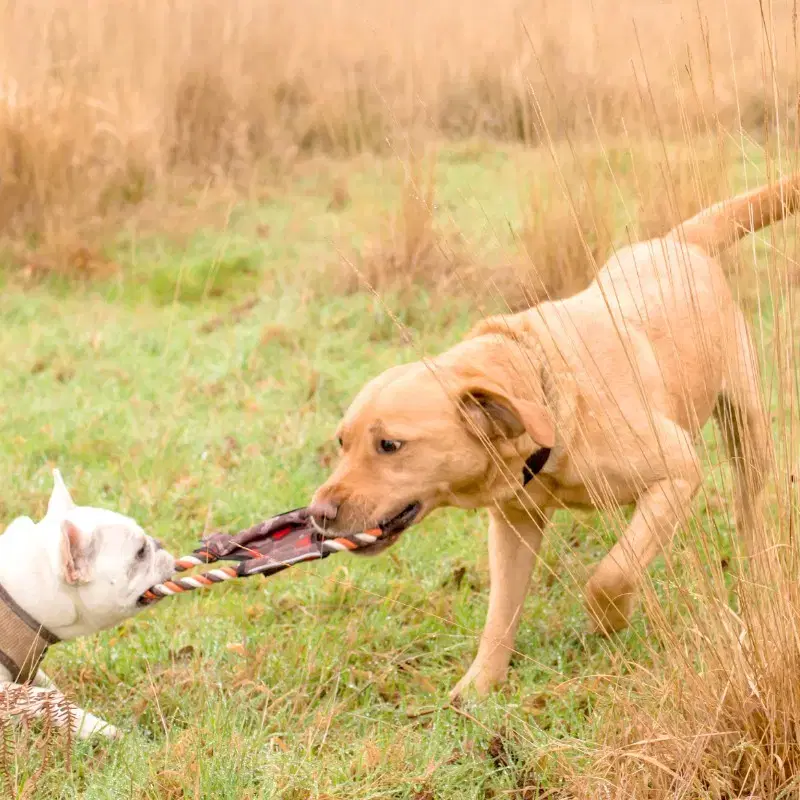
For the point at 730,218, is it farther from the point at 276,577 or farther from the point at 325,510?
the point at 276,577

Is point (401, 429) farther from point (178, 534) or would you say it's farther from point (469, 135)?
point (469, 135)

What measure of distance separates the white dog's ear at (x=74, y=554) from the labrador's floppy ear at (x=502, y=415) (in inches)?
46.4

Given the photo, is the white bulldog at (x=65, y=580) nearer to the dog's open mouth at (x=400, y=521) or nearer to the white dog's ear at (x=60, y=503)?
the white dog's ear at (x=60, y=503)

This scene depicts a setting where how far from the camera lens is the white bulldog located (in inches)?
128

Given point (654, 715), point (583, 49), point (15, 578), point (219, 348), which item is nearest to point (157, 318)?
point (219, 348)

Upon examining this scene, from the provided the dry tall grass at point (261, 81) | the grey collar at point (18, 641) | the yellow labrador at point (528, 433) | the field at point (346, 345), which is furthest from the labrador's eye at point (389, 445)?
the dry tall grass at point (261, 81)

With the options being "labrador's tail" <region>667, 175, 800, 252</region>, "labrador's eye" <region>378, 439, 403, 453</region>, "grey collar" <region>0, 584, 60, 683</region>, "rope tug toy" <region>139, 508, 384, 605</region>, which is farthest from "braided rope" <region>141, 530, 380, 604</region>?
"labrador's tail" <region>667, 175, 800, 252</region>

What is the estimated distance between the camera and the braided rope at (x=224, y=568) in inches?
124

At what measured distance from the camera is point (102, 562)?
11.0 feet

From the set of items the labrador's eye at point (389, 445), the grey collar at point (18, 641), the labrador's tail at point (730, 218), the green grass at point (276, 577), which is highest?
the labrador's tail at point (730, 218)

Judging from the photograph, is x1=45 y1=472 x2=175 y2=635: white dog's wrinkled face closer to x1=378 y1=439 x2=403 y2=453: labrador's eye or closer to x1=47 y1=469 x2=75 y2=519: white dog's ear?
x1=47 y1=469 x2=75 y2=519: white dog's ear

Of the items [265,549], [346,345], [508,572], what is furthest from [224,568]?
[346,345]

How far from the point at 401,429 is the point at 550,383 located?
0.47 meters

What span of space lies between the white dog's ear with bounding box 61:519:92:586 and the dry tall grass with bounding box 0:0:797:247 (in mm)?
4069
